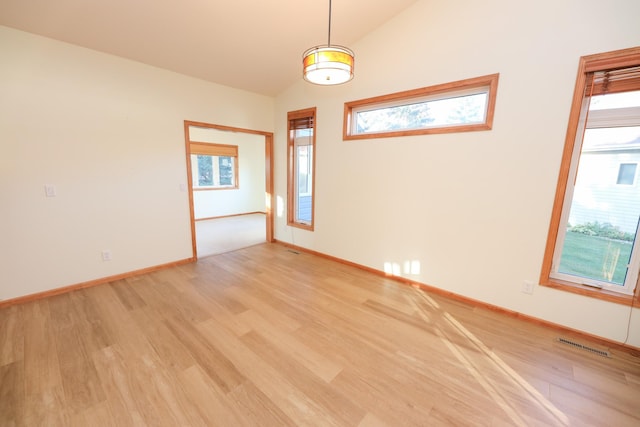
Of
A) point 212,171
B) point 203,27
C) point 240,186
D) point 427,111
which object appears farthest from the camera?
point 240,186

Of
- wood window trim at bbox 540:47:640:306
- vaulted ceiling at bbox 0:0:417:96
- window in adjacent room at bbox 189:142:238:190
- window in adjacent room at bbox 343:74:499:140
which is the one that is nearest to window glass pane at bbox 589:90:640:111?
wood window trim at bbox 540:47:640:306

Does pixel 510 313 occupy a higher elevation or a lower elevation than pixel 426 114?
lower

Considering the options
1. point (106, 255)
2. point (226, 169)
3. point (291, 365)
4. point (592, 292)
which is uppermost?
point (226, 169)

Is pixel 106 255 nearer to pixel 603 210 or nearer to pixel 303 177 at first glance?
pixel 303 177

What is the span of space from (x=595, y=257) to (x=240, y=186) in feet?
23.5

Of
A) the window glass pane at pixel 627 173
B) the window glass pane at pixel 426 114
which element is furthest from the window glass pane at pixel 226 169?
the window glass pane at pixel 627 173

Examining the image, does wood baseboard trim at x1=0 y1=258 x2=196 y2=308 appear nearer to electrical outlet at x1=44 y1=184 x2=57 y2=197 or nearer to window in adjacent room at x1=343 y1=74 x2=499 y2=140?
electrical outlet at x1=44 y1=184 x2=57 y2=197

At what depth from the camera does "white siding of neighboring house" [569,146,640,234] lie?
79.7 inches

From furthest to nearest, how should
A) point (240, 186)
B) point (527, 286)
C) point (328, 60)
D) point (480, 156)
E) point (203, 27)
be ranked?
point (240, 186) < point (203, 27) < point (480, 156) < point (527, 286) < point (328, 60)

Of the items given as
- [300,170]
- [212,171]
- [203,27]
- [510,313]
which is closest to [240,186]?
[212,171]

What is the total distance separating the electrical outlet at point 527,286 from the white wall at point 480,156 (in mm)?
35

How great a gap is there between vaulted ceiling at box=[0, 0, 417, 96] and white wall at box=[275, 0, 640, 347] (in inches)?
20.7

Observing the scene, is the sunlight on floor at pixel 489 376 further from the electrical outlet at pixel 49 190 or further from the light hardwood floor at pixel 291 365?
Answer: the electrical outlet at pixel 49 190

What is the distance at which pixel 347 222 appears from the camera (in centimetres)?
369
